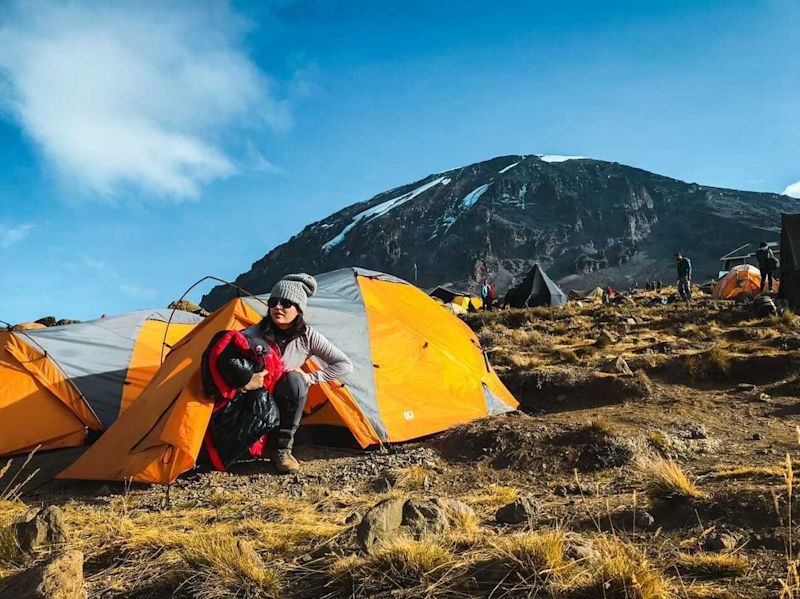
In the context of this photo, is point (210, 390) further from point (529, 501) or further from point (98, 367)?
point (98, 367)

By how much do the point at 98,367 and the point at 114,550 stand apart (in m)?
5.20

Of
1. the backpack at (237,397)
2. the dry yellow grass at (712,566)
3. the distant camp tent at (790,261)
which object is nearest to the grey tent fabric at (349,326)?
the backpack at (237,397)

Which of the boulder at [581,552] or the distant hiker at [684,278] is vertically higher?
the distant hiker at [684,278]

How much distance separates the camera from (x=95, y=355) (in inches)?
299

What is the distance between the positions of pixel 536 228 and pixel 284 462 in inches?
5902

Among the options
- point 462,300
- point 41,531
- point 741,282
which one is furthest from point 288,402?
point 462,300

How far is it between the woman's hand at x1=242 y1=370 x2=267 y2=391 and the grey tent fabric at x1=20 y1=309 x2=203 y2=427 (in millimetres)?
3276

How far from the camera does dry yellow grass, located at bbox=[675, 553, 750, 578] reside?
2275 millimetres

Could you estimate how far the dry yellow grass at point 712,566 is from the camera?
228cm

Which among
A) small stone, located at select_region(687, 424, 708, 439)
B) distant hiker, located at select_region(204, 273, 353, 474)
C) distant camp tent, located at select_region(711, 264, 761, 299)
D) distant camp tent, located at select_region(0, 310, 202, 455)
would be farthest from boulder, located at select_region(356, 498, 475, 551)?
distant camp tent, located at select_region(711, 264, 761, 299)

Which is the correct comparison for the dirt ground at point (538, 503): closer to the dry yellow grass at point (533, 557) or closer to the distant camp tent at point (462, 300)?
the dry yellow grass at point (533, 557)

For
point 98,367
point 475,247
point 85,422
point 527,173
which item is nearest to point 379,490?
point 85,422

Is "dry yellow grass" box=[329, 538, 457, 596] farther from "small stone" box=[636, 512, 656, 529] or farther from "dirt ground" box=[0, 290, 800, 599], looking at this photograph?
"small stone" box=[636, 512, 656, 529]

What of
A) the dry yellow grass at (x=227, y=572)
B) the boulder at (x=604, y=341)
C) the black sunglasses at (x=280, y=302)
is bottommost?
the dry yellow grass at (x=227, y=572)
